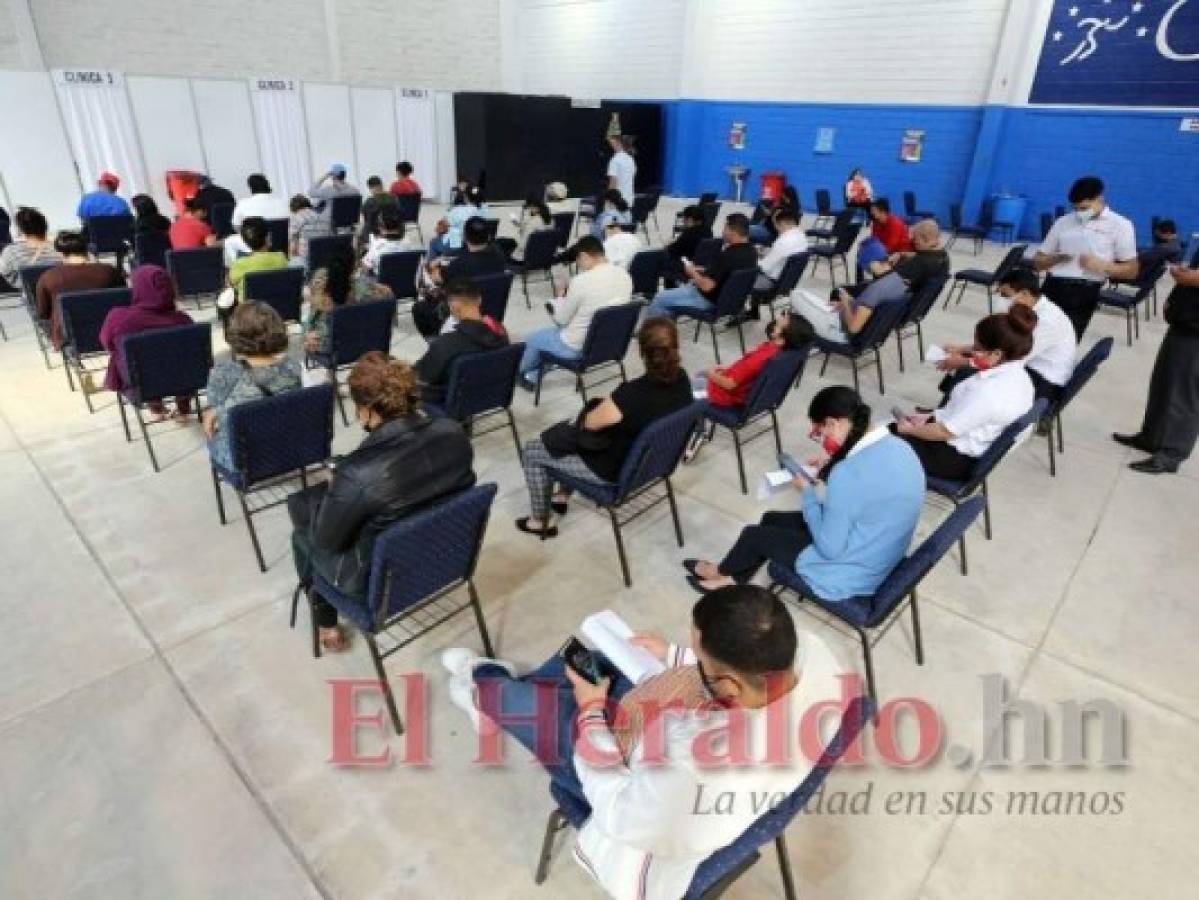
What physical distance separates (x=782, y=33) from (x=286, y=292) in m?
11.2

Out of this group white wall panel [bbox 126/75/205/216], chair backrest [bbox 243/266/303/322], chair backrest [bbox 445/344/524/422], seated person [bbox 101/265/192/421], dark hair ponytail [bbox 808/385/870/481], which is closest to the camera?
dark hair ponytail [bbox 808/385/870/481]

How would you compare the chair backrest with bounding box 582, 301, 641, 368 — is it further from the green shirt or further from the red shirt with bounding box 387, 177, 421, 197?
the red shirt with bounding box 387, 177, 421, 197

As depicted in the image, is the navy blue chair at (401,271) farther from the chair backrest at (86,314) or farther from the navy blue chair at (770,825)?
the navy blue chair at (770,825)

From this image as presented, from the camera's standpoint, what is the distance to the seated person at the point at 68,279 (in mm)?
4477

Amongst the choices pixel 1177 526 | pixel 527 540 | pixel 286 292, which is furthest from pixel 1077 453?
pixel 286 292

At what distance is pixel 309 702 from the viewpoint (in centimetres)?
238

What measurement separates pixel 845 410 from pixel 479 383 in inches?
75.7

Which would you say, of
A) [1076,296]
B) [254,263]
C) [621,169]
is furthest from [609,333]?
[621,169]

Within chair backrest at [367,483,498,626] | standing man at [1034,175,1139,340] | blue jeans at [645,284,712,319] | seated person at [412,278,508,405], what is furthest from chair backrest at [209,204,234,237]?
standing man at [1034,175,1139,340]

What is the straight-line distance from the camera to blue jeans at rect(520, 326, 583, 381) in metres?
4.53

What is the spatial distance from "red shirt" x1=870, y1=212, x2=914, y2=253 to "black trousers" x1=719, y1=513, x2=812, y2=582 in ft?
15.8

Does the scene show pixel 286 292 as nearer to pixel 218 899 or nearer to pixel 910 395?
pixel 218 899

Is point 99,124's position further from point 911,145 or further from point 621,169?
point 911,145

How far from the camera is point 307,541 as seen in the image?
243 centimetres
